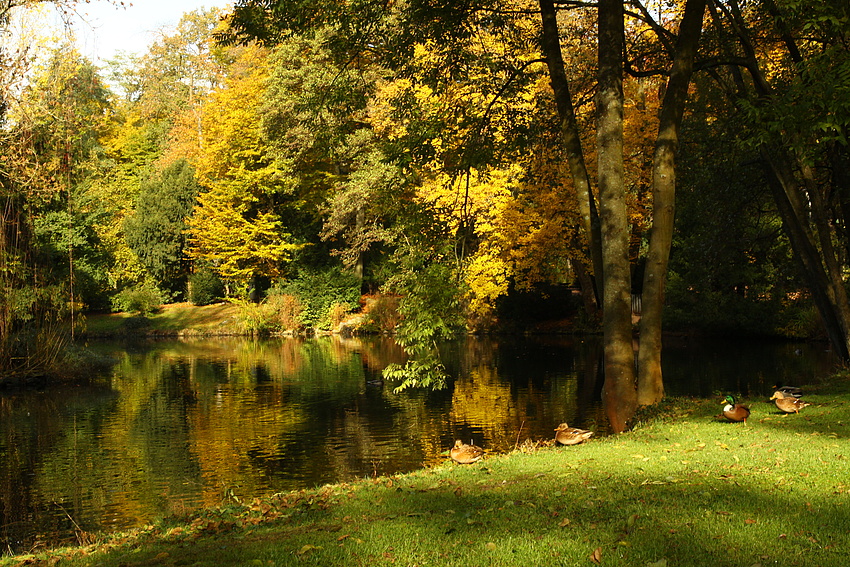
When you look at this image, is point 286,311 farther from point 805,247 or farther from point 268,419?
point 805,247

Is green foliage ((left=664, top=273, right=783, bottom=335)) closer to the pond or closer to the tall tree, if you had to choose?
the pond

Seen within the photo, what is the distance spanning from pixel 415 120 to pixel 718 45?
6207 mm

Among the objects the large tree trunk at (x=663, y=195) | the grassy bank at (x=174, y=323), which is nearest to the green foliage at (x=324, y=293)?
the grassy bank at (x=174, y=323)

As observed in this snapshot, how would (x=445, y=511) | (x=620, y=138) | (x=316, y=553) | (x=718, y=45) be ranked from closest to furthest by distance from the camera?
(x=316, y=553), (x=445, y=511), (x=620, y=138), (x=718, y=45)

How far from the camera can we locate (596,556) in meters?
4.68

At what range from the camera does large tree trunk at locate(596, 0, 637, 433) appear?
10602mm

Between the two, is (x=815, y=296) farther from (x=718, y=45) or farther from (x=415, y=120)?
(x=415, y=120)

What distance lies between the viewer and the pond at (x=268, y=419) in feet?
38.2

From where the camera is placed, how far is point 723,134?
1681 centimetres

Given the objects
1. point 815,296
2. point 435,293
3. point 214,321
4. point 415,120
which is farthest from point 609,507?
point 214,321

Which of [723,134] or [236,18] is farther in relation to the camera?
[723,134]

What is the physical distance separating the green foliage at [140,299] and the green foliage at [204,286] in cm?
222

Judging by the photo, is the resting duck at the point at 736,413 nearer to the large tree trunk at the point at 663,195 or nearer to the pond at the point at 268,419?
the large tree trunk at the point at 663,195

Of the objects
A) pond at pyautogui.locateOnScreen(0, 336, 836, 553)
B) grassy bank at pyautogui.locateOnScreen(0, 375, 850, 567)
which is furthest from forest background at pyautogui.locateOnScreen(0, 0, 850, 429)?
grassy bank at pyautogui.locateOnScreen(0, 375, 850, 567)
